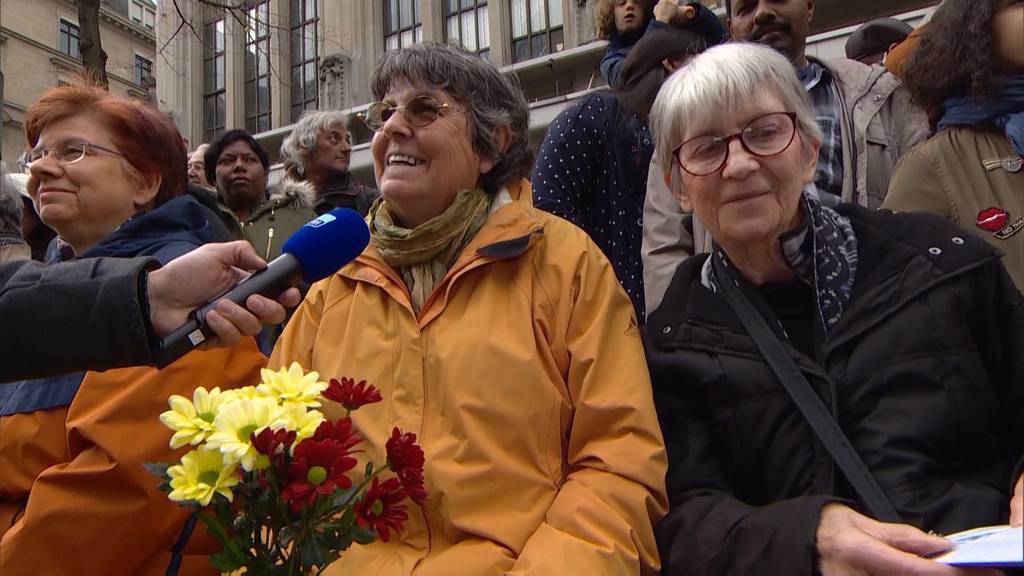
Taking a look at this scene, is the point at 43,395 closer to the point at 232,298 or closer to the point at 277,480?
the point at 232,298

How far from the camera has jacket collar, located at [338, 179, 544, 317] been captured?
7.79 ft

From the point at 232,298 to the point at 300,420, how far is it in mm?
288

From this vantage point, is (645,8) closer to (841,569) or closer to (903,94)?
(903,94)

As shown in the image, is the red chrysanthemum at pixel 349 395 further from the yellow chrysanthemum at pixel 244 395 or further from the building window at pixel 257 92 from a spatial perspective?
the building window at pixel 257 92

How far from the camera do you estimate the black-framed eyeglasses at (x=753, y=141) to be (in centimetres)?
212

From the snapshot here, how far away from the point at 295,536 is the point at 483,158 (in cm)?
155

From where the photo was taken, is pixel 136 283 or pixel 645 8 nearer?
pixel 136 283

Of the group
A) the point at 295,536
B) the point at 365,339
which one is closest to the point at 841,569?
the point at 295,536

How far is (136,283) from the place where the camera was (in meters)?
1.80

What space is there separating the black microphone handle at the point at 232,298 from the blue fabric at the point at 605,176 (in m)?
1.82

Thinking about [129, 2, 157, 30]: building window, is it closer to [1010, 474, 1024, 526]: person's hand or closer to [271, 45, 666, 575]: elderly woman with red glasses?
[271, 45, 666, 575]: elderly woman with red glasses

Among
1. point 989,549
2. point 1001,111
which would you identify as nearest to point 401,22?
point 1001,111

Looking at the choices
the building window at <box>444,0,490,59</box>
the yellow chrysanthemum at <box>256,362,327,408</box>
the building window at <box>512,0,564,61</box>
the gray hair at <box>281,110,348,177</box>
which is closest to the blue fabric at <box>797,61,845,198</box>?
the yellow chrysanthemum at <box>256,362,327,408</box>

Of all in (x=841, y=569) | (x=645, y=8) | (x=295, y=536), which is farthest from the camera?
(x=645, y=8)
